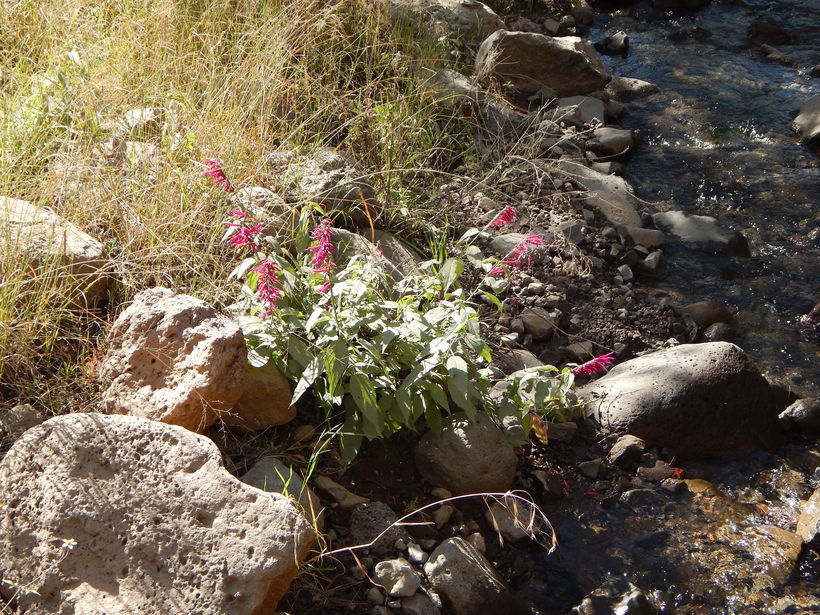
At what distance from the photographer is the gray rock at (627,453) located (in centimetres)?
368

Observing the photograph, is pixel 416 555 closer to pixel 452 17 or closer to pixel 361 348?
pixel 361 348

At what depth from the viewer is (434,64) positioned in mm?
5668

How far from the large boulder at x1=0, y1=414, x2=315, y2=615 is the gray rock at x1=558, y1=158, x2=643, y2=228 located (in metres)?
3.36

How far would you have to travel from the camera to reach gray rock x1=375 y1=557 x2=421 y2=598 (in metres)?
2.81

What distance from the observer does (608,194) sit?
5.49 m

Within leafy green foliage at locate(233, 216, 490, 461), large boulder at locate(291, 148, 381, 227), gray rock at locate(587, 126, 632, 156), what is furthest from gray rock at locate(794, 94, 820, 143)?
leafy green foliage at locate(233, 216, 490, 461)

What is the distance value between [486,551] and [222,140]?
2.16 metres

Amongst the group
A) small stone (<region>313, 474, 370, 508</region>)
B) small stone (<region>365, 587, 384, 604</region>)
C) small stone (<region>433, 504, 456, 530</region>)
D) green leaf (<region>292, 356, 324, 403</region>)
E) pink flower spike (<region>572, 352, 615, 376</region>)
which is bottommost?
small stone (<region>433, 504, 456, 530</region>)

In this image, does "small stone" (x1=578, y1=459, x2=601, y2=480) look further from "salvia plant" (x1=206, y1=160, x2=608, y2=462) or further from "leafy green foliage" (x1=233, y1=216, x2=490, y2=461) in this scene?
"leafy green foliage" (x1=233, y1=216, x2=490, y2=461)

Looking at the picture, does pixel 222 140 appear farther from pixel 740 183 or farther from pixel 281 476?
pixel 740 183

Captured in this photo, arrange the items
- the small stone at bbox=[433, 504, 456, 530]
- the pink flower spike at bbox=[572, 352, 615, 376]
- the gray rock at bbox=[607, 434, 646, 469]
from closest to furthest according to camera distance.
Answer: the small stone at bbox=[433, 504, 456, 530], the pink flower spike at bbox=[572, 352, 615, 376], the gray rock at bbox=[607, 434, 646, 469]

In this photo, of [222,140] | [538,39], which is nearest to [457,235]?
[222,140]

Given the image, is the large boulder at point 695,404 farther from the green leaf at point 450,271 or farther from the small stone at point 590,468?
the green leaf at point 450,271

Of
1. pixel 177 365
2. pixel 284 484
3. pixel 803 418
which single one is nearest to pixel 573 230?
pixel 803 418
